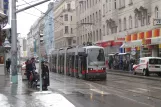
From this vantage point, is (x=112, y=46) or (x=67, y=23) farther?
(x=67, y=23)

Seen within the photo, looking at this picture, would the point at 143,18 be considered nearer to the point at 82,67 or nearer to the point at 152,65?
the point at 152,65

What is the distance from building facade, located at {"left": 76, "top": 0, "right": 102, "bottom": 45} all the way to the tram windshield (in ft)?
99.6

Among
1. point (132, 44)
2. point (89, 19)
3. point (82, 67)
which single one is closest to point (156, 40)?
point (132, 44)

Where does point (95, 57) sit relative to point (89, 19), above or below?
below

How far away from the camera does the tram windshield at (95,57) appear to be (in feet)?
105

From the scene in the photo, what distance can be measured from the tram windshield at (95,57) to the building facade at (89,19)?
1195 inches

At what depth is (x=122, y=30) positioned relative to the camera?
185 feet

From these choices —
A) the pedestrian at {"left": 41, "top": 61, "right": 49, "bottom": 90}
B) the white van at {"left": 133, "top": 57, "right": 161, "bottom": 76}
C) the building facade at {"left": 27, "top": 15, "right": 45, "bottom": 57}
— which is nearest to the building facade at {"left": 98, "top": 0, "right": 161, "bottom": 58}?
the white van at {"left": 133, "top": 57, "right": 161, "bottom": 76}

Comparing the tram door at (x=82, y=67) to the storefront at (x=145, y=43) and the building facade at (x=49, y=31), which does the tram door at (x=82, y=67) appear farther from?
the building facade at (x=49, y=31)

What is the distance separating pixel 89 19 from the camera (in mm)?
76062

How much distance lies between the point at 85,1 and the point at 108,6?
18298 mm

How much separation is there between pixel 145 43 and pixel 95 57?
13.8m

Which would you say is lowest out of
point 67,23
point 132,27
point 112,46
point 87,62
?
point 87,62

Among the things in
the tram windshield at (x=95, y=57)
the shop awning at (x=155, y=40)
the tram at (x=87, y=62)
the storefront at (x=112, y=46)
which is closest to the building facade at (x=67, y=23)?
the storefront at (x=112, y=46)
